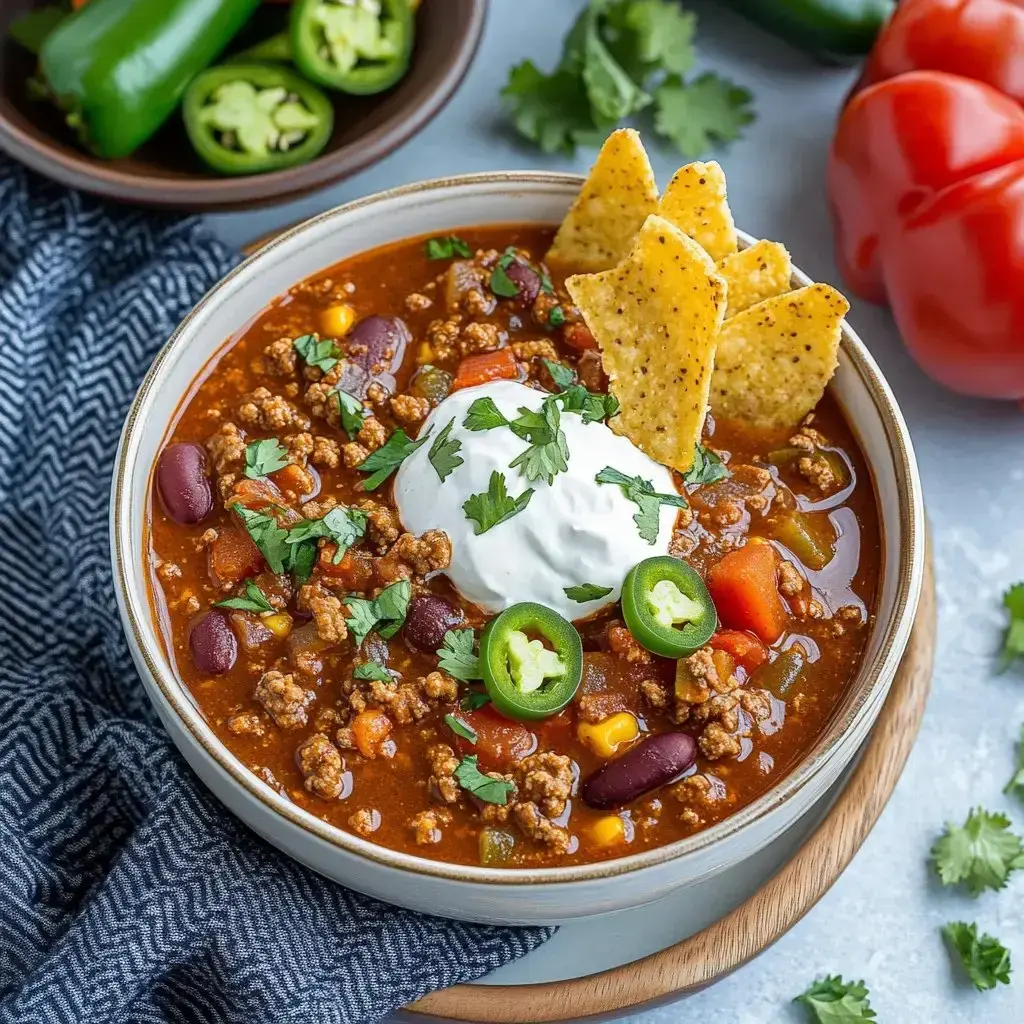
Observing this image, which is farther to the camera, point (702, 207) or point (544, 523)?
point (702, 207)

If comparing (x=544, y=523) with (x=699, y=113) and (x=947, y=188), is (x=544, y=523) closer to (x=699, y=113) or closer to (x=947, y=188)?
(x=947, y=188)

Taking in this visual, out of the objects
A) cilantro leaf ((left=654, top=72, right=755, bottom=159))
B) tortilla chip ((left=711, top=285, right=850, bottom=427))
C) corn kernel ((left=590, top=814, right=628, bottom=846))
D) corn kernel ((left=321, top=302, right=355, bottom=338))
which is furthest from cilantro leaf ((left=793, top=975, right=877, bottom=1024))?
cilantro leaf ((left=654, top=72, right=755, bottom=159))

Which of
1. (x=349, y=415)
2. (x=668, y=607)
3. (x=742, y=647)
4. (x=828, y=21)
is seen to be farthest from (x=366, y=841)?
(x=828, y=21)

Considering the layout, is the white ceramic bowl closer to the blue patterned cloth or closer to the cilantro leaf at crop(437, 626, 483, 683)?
the blue patterned cloth

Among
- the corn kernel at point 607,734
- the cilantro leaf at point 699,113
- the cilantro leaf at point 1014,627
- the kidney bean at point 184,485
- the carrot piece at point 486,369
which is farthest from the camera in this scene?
the cilantro leaf at point 699,113

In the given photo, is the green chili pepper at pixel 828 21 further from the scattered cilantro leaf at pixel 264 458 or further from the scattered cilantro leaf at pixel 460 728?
the scattered cilantro leaf at pixel 460 728

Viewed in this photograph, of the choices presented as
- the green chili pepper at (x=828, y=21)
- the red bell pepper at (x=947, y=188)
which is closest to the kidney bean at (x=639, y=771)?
the red bell pepper at (x=947, y=188)
